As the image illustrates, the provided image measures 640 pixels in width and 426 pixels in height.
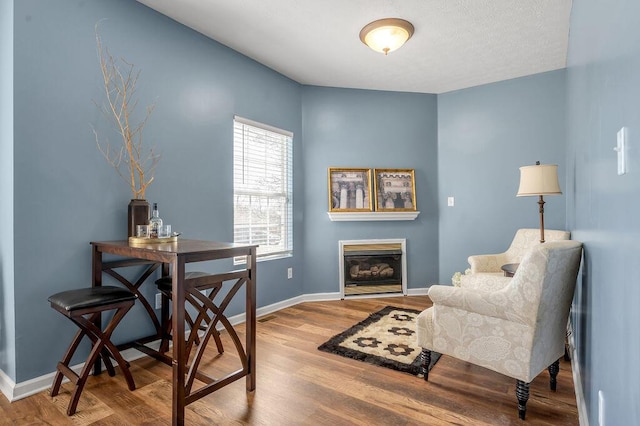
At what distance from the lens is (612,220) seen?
45.5 inches

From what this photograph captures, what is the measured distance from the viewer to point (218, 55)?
3203 millimetres

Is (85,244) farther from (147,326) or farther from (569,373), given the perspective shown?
(569,373)

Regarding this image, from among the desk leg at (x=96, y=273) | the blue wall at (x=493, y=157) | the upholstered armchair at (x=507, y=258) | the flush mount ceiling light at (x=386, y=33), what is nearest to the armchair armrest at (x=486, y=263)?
the upholstered armchair at (x=507, y=258)

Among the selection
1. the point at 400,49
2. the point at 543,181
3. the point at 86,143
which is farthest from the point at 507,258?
the point at 86,143

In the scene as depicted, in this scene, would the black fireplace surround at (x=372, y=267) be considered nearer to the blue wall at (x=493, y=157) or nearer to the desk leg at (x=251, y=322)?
the blue wall at (x=493, y=157)

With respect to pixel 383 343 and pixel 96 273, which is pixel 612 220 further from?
pixel 96 273

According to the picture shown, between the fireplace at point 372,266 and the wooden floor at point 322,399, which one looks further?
the fireplace at point 372,266

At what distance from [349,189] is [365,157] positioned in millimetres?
461

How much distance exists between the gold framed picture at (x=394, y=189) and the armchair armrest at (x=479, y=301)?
2393mm

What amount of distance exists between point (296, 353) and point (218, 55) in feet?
8.79

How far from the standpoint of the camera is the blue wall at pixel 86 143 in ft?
6.73

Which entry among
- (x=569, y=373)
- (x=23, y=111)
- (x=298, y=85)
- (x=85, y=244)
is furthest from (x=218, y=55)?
(x=569, y=373)

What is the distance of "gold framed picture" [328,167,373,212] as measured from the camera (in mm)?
4262

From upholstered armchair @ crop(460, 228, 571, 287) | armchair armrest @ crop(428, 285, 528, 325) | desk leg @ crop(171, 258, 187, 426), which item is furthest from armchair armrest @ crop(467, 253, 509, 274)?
desk leg @ crop(171, 258, 187, 426)
